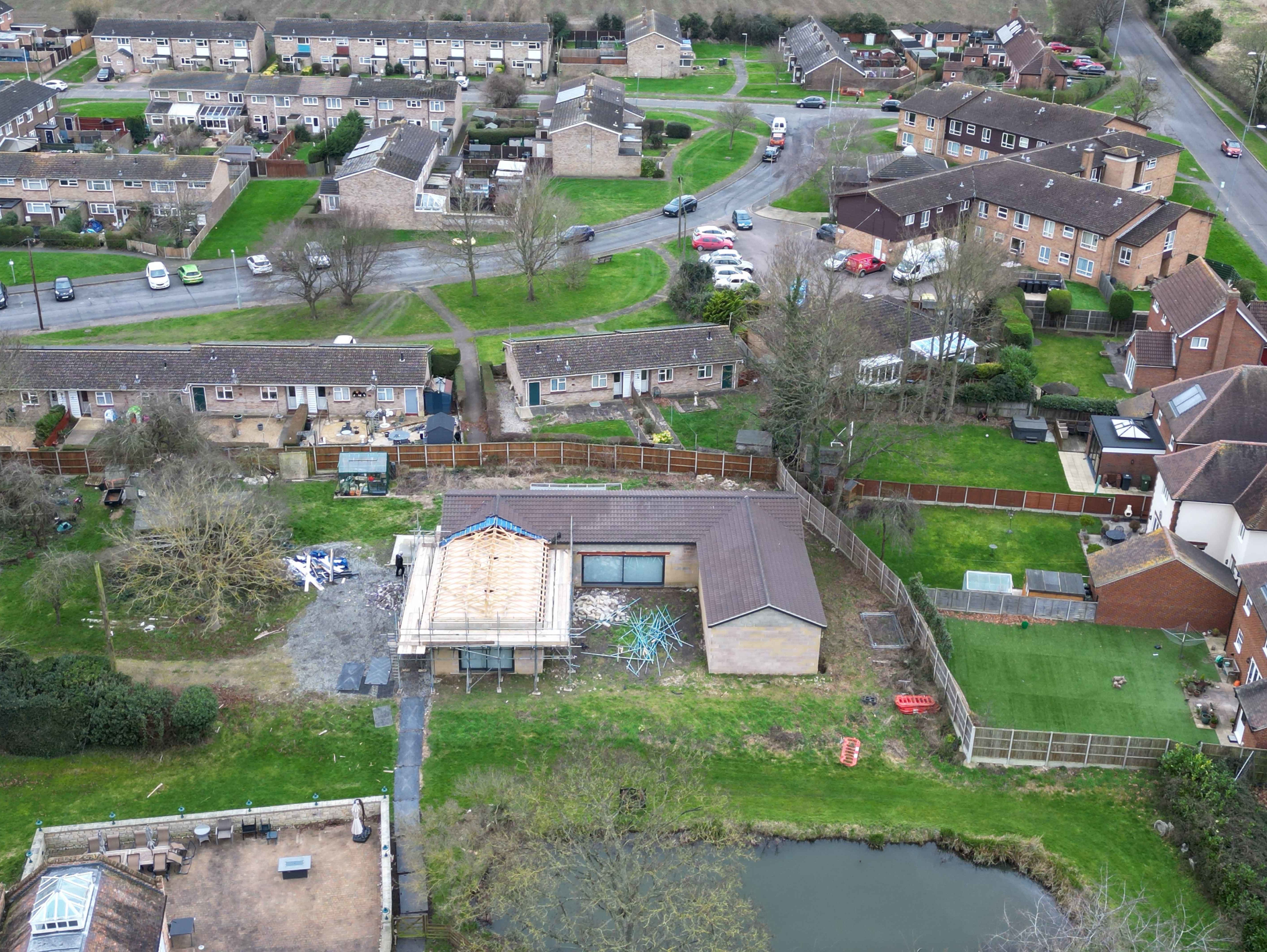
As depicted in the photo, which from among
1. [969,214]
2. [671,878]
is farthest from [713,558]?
[969,214]

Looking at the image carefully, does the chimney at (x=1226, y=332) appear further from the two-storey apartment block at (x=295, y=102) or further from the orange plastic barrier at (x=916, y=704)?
the two-storey apartment block at (x=295, y=102)

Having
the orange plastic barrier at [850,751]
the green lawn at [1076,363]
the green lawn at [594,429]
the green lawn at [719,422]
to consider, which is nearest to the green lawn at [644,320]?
the green lawn at [719,422]

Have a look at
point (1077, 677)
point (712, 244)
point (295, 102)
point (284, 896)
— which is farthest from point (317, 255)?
point (1077, 677)

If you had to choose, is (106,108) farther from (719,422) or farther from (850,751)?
(850,751)

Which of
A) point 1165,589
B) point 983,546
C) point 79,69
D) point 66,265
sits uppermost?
point 1165,589

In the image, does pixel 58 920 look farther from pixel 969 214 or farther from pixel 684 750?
pixel 969 214

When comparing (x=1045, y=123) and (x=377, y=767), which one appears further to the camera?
(x=1045, y=123)
